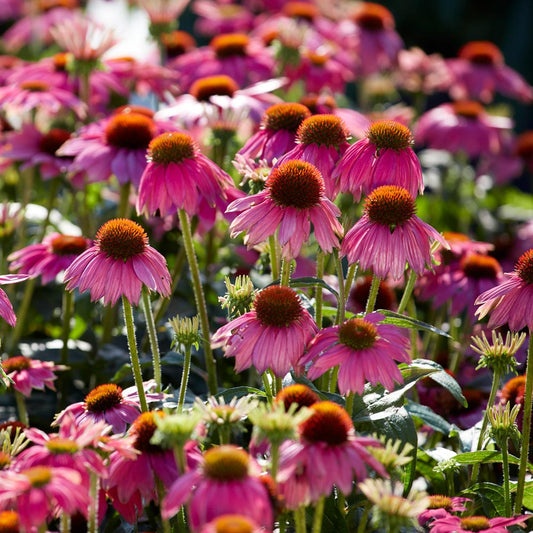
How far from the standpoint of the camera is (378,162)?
1280 millimetres

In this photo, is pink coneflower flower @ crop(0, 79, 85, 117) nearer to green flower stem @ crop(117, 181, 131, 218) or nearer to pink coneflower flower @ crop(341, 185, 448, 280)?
green flower stem @ crop(117, 181, 131, 218)

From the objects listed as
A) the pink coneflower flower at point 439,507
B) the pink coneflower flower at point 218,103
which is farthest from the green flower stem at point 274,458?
the pink coneflower flower at point 218,103

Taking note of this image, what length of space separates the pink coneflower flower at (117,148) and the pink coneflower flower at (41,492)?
34.0 inches

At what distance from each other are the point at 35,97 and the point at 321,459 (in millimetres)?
1444

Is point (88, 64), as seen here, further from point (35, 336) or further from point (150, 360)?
point (150, 360)

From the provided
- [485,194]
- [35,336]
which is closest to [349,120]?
[35,336]

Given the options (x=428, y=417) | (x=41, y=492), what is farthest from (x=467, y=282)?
(x=41, y=492)

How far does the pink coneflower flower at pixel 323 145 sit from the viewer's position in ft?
4.31

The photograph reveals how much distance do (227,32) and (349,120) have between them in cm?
142

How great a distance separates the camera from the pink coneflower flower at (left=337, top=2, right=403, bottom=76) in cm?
295

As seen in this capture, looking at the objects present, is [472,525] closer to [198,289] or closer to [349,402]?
[349,402]

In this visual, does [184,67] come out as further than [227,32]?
No

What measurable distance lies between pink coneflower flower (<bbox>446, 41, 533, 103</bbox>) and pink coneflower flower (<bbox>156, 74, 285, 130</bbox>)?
1.27 meters

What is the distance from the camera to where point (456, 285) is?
1.78m
